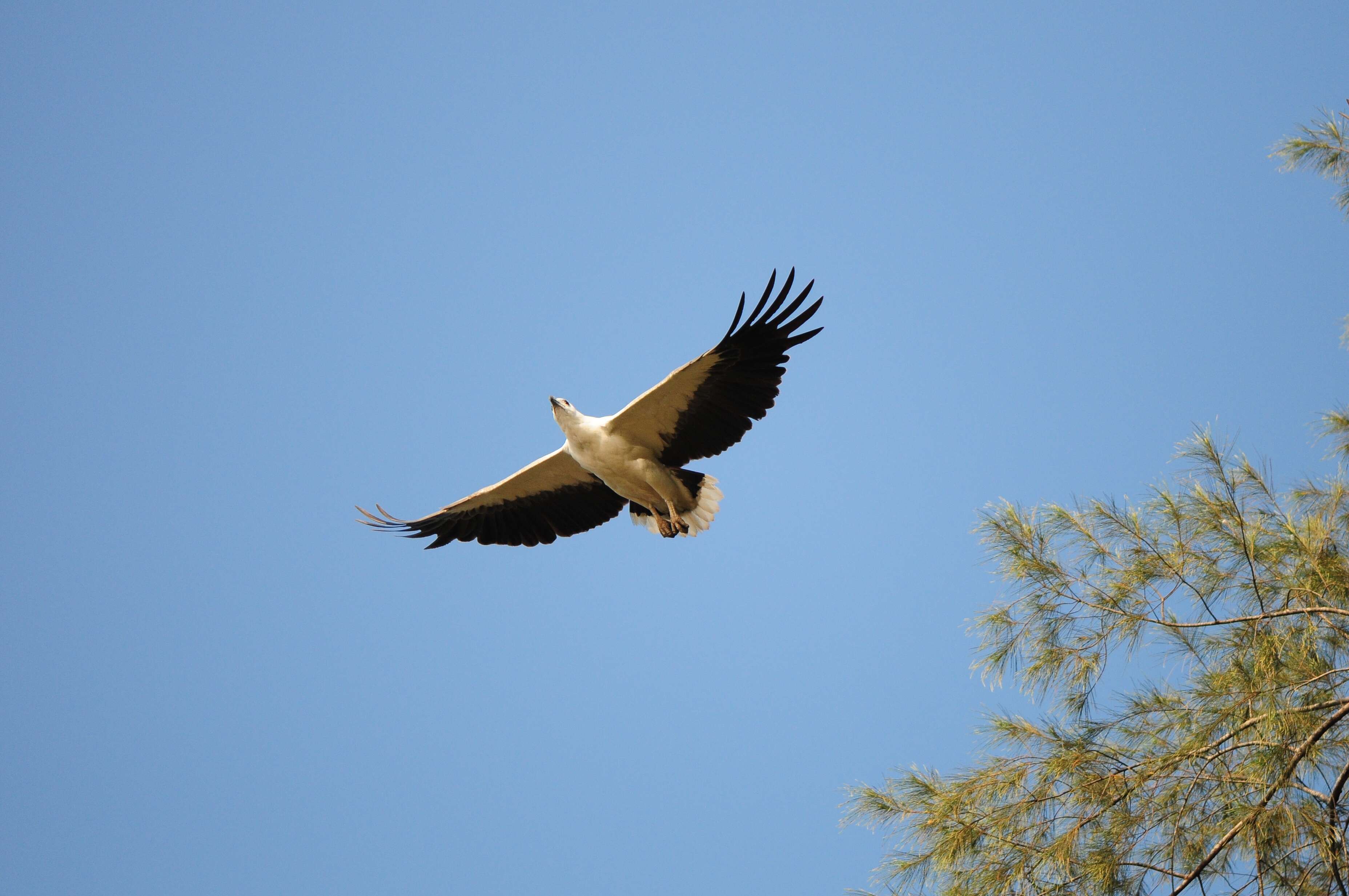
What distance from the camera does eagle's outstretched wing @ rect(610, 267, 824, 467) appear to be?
5504mm

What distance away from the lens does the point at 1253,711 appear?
345 cm

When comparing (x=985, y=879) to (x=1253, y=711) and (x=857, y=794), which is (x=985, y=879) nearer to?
(x=857, y=794)

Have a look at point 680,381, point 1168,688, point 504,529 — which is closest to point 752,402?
point 680,381

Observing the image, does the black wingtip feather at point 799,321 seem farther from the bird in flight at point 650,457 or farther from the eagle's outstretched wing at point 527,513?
the eagle's outstretched wing at point 527,513

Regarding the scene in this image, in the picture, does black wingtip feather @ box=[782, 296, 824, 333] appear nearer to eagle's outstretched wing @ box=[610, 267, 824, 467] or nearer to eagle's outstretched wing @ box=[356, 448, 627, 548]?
eagle's outstretched wing @ box=[610, 267, 824, 467]

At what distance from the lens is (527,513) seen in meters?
7.05

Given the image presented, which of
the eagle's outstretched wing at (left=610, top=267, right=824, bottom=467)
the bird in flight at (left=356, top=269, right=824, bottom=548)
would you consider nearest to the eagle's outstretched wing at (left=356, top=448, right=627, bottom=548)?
the bird in flight at (left=356, top=269, right=824, bottom=548)

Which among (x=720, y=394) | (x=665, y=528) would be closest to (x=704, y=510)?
(x=665, y=528)

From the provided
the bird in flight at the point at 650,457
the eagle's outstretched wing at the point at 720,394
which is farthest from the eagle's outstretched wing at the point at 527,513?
the eagle's outstretched wing at the point at 720,394

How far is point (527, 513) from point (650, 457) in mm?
1151

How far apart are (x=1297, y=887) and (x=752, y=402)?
10.9ft

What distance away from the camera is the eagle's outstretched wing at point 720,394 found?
5.50 meters

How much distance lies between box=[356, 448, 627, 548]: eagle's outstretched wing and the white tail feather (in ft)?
1.78

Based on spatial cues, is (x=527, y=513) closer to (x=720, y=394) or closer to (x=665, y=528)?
(x=665, y=528)
